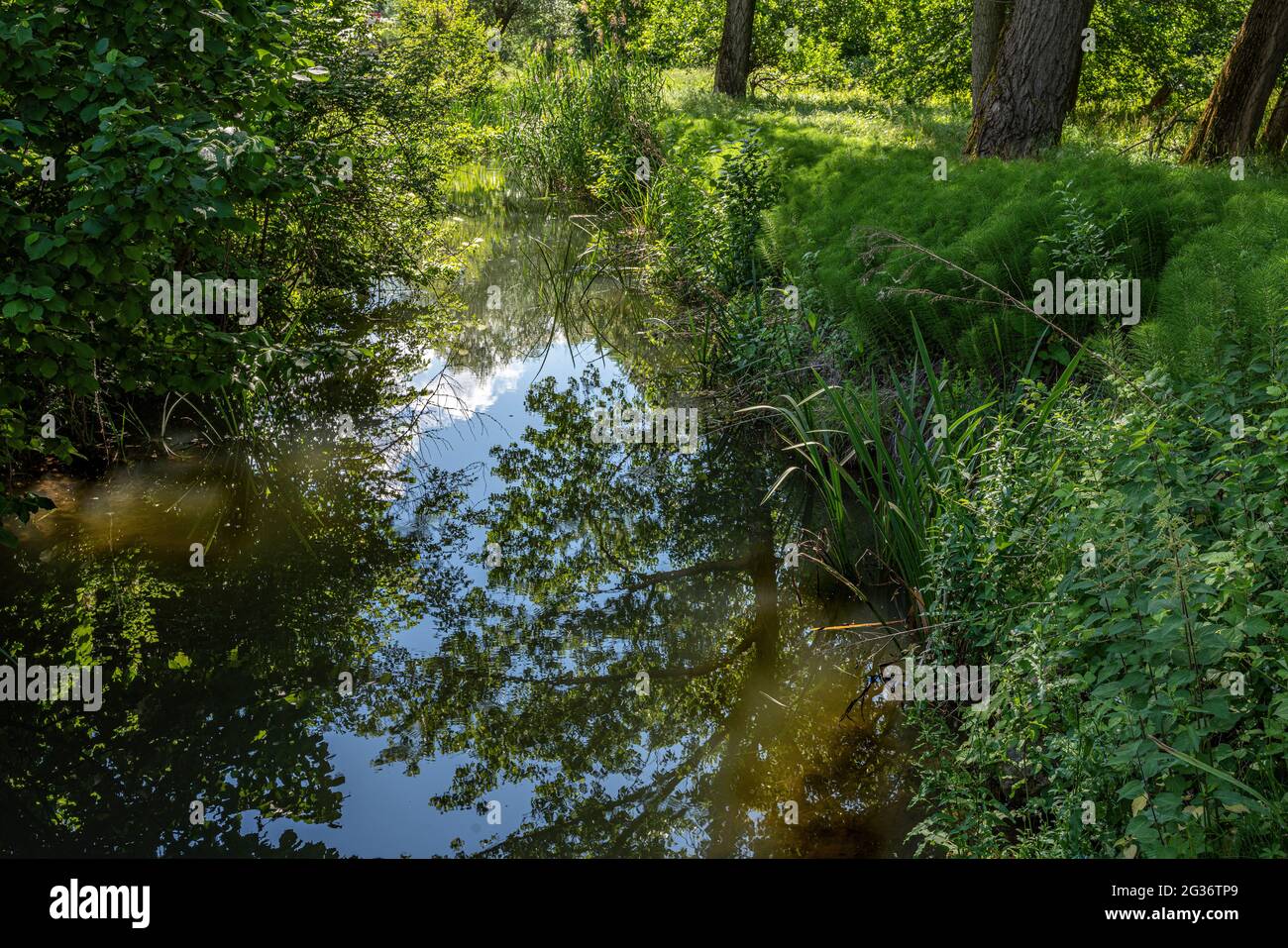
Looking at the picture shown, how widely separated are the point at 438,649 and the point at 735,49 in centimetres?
1360

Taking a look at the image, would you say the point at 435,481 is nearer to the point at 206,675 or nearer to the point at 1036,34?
the point at 206,675

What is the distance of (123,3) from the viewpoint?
157 inches

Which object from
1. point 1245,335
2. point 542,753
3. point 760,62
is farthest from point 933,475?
point 760,62

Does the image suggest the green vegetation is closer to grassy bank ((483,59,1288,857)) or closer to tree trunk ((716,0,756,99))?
grassy bank ((483,59,1288,857))

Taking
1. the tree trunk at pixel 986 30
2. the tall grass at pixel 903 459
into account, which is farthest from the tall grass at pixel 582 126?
the tall grass at pixel 903 459

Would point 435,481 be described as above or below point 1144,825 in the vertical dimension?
below

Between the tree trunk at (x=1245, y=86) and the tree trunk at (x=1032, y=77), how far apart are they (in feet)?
4.02

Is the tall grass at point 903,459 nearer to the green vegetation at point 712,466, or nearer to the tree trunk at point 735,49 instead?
the green vegetation at point 712,466

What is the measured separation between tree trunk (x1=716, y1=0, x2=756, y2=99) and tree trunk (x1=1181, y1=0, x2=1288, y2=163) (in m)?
8.40

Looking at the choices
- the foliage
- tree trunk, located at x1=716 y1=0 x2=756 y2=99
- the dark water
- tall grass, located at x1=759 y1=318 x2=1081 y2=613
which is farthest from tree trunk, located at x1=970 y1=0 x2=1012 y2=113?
the foliage

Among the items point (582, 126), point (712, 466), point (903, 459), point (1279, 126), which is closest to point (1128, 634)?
point (903, 459)

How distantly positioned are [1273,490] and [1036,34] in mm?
6251

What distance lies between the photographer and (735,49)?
15672 millimetres

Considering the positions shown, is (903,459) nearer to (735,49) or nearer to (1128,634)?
(1128,634)
